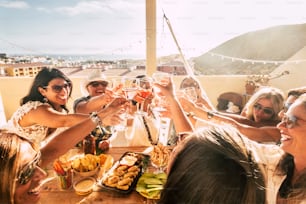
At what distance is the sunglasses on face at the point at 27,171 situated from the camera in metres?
0.93

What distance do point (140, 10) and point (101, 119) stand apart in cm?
54

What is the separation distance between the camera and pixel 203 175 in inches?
34.0

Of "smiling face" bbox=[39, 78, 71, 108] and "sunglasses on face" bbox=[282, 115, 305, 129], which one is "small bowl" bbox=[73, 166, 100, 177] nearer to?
"smiling face" bbox=[39, 78, 71, 108]

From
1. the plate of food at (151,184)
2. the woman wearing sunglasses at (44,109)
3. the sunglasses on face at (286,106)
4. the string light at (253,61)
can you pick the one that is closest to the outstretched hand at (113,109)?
the woman wearing sunglasses at (44,109)

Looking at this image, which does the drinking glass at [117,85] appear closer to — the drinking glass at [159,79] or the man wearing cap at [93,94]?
the man wearing cap at [93,94]

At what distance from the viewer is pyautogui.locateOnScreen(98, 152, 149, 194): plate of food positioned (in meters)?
1.04

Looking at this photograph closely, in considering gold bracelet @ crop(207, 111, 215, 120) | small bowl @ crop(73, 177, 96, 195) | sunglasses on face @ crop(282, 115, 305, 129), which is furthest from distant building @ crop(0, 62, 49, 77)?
sunglasses on face @ crop(282, 115, 305, 129)

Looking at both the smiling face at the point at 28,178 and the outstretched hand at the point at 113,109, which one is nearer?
the smiling face at the point at 28,178

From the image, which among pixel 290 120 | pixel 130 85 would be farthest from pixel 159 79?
pixel 290 120

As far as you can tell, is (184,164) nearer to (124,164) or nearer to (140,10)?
(124,164)

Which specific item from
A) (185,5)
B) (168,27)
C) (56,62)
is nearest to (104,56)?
(56,62)

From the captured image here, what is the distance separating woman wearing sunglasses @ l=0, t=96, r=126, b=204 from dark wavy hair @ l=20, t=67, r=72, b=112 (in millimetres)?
166

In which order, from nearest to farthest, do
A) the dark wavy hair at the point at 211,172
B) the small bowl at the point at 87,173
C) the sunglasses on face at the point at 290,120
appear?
the dark wavy hair at the point at 211,172
the sunglasses on face at the point at 290,120
the small bowl at the point at 87,173

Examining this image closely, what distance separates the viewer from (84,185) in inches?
41.3
